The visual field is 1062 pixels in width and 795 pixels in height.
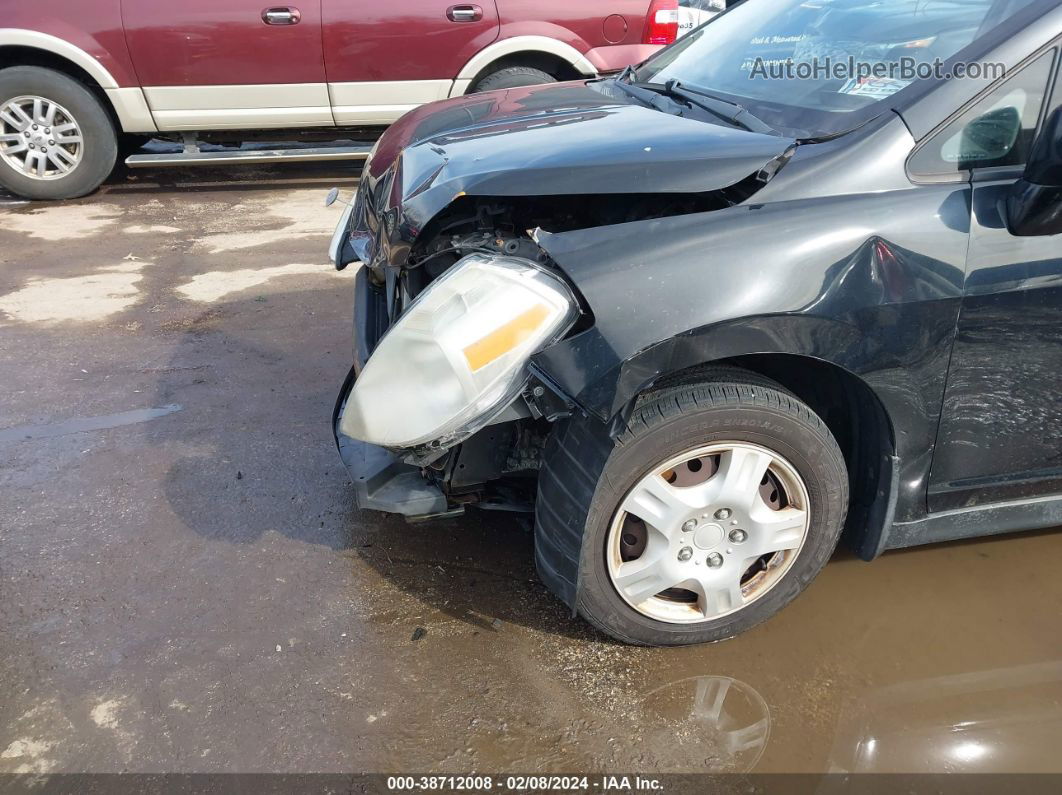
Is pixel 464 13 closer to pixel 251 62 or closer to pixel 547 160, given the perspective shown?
pixel 251 62

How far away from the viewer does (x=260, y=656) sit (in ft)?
7.59

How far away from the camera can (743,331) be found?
1.95 meters

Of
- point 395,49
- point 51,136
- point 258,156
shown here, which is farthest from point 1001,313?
point 51,136

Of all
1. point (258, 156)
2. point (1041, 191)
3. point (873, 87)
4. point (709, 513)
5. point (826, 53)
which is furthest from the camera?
point (258, 156)

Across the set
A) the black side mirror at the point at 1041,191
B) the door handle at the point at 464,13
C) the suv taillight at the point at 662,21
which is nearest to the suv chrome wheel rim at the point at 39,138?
the door handle at the point at 464,13

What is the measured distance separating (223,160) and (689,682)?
228 inches

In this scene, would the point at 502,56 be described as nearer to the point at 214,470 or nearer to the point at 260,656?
the point at 214,470

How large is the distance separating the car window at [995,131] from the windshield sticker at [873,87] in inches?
8.5

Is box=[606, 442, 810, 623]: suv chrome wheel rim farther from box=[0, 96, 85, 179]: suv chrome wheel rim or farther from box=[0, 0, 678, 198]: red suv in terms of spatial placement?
box=[0, 96, 85, 179]: suv chrome wheel rim

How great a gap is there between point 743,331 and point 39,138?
251 inches

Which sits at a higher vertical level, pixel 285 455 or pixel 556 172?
pixel 556 172

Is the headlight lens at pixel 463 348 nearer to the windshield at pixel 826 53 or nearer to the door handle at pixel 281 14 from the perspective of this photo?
the windshield at pixel 826 53

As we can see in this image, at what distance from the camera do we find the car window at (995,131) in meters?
2.04

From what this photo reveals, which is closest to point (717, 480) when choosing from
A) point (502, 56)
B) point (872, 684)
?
point (872, 684)
